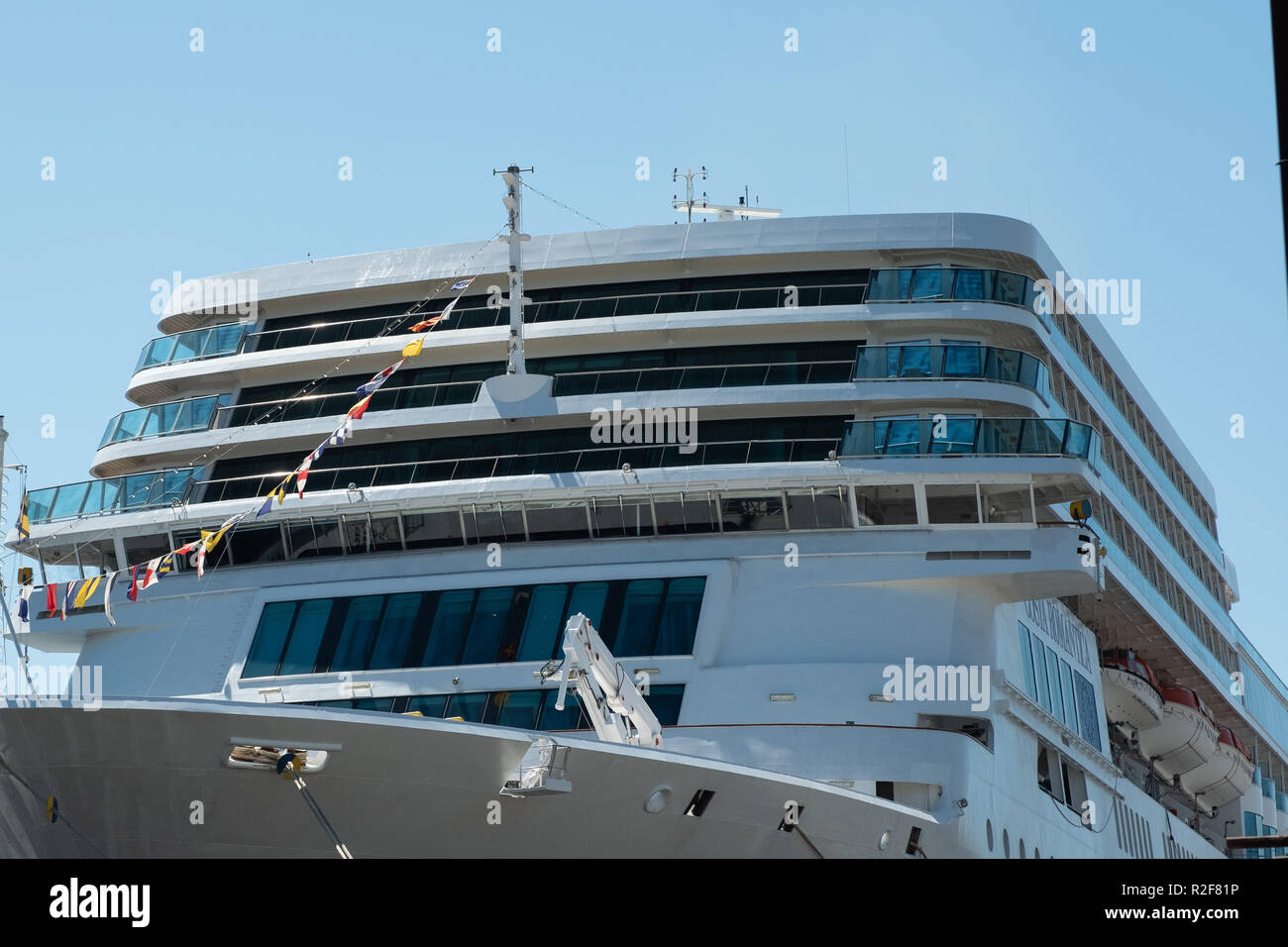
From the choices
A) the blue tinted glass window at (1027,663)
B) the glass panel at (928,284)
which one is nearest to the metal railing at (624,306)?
the glass panel at (928,284)

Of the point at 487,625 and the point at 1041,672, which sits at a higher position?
the point at 487,625

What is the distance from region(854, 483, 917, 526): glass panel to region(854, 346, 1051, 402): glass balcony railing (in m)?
1.65

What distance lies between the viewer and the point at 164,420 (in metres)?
25.8

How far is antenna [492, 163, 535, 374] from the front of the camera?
77.6 ft

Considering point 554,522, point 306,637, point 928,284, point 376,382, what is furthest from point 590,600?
point 928,284

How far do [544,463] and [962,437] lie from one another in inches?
213

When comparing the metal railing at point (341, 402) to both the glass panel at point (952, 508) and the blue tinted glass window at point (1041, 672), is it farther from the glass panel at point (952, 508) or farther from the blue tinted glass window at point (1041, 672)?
the blue tinted glass window at point (1041, 672)

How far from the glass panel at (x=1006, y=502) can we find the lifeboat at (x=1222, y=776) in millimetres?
15138

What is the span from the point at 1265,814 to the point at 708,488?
2751 centimetres

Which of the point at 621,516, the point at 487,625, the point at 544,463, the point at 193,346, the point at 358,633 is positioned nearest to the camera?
the point at 487,625

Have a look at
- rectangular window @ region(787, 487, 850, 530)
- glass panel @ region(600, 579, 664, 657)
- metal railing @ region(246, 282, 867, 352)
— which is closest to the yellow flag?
metal railing @ region(246, 282, 867, 352)

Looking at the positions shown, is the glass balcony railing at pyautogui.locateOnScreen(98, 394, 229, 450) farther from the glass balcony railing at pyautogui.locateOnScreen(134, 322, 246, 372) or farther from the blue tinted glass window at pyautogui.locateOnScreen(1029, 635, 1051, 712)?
the blue tinted glass window at pyautogui.locateOnScreen(1029, 635, 1051, 712)

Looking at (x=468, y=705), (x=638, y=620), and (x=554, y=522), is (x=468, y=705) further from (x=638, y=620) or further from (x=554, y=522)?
(x=554, y=522)

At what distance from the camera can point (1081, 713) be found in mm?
26562
